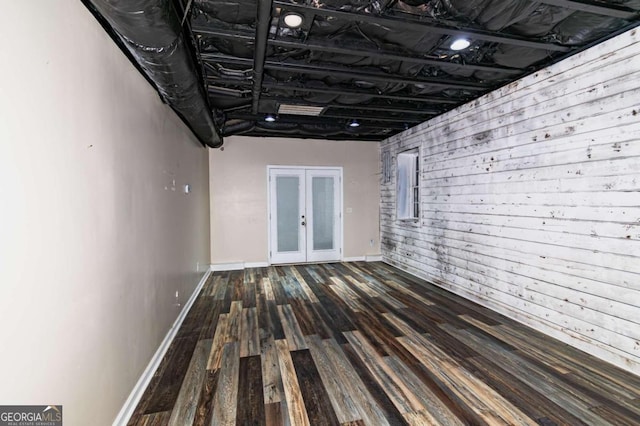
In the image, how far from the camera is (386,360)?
2559 mm

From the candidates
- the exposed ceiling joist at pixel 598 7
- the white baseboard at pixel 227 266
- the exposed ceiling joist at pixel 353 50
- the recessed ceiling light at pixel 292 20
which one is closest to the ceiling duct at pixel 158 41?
the exposed ceiling joist at pixel 353 50

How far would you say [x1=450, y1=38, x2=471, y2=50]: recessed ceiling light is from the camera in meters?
Answer: 2.58

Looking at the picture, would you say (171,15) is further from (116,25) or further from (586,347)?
(586,347)

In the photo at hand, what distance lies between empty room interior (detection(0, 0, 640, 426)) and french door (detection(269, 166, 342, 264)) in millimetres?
1739

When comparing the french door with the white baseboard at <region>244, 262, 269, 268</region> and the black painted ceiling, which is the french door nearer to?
the white baseboard at <region>244, 262, 269, 268</region>

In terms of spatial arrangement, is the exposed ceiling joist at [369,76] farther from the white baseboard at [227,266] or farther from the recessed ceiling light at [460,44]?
the white baseboard at [227,266]

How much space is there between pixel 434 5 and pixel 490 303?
3422 mm

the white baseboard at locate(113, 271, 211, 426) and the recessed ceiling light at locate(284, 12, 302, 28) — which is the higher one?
the recessed ceiling light at locate(284, 12, 302, 28)

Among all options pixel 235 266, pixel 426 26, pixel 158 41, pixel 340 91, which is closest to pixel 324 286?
pixel 235 266

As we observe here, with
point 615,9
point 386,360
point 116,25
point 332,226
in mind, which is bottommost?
point 386,360

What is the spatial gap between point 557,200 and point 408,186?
2.84 metres

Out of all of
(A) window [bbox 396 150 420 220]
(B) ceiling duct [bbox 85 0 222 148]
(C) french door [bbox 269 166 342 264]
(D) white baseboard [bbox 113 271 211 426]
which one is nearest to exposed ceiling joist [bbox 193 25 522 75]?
(B) ceiling duct [bbox 85 0 222 148]

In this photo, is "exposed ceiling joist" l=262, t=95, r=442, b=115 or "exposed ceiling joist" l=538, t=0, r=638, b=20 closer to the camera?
"exposed ceiling joist" l=538, t=0, r=638, b=20

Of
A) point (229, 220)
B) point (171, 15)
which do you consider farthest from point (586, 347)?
point (229, 220)
